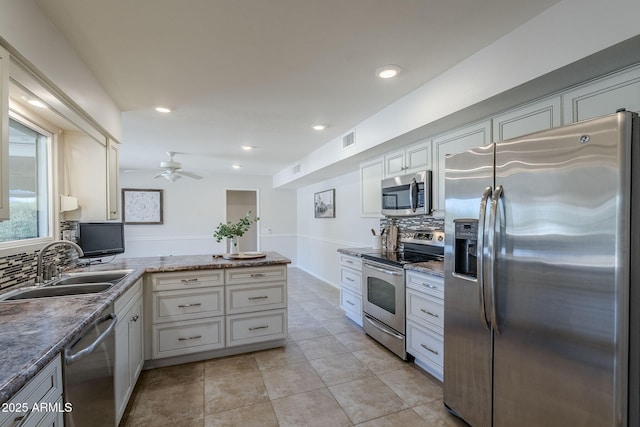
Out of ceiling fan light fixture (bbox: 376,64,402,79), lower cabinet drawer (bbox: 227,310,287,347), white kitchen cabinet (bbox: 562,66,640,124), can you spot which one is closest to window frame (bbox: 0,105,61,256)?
lower cabinet drawer (bbox: 227,310,287,347)

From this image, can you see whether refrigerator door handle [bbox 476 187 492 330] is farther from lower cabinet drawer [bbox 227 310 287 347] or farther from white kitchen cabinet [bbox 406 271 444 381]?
lower cabinet drawer [bbox 227 310 287 347]

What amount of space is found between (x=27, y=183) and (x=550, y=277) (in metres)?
3.45

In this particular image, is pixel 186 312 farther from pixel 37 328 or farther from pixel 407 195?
pixel 407 195

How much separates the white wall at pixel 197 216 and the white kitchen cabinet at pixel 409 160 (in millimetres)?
4672

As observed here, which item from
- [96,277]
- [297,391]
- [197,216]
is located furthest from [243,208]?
[297,391]

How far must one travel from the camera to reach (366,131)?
10.9 feet

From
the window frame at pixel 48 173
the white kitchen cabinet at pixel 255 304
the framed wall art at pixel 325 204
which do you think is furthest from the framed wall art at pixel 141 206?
the white kitchen cabinet at pixel 255 304

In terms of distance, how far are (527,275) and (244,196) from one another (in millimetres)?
7826

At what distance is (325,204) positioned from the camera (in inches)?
240

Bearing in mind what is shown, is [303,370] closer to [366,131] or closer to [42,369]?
[42,369]

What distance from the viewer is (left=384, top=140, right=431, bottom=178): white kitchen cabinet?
115 inches

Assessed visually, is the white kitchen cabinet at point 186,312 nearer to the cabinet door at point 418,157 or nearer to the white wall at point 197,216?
the cabinet door at point 418,157

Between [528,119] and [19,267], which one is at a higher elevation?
[528,119]

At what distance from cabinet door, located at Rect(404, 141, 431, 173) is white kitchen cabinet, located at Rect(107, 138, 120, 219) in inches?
114
